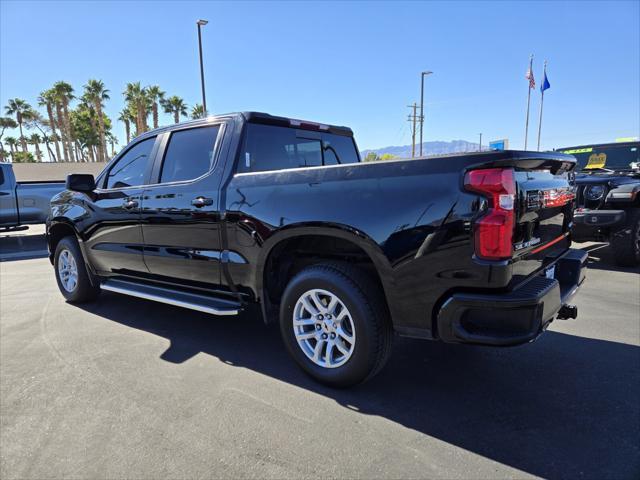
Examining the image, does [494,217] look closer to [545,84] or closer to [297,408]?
[297,408]

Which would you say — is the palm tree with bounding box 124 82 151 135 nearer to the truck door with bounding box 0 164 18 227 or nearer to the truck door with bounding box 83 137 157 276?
the truck door with bounding box 0 164 18 227

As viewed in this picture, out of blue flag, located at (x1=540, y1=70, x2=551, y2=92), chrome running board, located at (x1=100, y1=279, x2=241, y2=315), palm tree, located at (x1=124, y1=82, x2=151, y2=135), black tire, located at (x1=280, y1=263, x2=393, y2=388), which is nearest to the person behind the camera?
black tire, located at (x1=280, y1=263, x2=393, y2=388)

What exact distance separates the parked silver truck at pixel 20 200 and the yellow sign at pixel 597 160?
1261 centimetres

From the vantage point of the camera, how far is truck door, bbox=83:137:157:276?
4.03 meters

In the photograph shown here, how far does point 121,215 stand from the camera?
4.14 m

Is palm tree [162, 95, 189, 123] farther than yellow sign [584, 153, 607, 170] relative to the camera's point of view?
Yes

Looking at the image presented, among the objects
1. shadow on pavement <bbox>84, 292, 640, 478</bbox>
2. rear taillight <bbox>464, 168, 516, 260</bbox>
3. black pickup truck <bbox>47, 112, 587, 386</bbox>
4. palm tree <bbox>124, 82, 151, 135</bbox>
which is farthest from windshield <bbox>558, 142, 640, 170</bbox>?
palm tree <bbox>124, 82, 151, 135</bbox>

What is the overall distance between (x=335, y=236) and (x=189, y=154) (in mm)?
1848

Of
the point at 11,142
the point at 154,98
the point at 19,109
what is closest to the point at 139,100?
the point at 154,98

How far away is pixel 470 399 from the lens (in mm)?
2699

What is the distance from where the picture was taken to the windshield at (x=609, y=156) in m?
8.12

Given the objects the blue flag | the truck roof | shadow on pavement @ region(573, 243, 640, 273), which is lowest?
shadow on pavement @ region(573, 243, 640, 273)

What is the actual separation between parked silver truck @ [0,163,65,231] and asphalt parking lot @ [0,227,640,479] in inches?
308

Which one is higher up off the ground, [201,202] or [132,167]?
[132,167]
